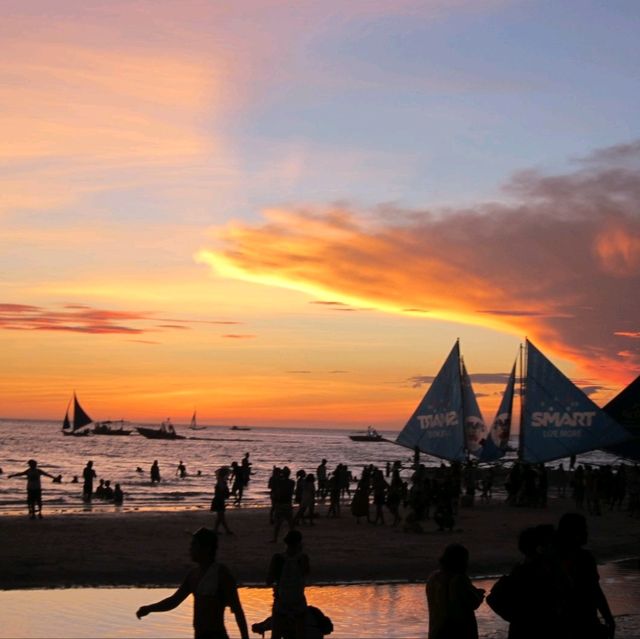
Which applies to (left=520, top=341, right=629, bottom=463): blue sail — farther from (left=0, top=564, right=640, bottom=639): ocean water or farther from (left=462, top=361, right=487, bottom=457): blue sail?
(left=0, top=564, right=640, bottom=639): ocean water

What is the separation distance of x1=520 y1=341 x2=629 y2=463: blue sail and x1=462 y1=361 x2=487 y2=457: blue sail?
7957 mm

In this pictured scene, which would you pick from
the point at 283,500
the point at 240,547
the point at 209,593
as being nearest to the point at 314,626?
the point at 209,593

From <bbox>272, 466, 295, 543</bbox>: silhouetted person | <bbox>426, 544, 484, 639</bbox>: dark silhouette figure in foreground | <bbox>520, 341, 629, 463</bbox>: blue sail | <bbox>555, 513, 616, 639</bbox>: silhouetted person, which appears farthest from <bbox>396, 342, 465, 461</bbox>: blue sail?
<bbox>555, 513, 616, 639</bbox>: silhouetted person

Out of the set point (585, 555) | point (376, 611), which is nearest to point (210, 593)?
point (585, 555)

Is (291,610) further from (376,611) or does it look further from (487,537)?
(487,537)

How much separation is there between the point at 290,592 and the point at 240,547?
1346 cm

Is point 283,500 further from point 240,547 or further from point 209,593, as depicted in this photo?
point 209,593

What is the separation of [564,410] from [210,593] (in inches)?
1388

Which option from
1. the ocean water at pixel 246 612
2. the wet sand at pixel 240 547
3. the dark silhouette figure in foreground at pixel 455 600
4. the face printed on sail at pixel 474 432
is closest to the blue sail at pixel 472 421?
the face printed on sail at pixel 474 432

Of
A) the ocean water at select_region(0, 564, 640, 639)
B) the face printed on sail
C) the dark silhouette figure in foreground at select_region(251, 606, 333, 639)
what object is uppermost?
the face printed on sail

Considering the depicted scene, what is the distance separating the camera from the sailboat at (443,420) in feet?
145

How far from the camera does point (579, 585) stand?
7.78 metres

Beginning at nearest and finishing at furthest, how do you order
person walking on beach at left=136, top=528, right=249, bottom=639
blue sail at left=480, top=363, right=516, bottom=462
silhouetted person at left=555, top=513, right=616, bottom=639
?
silhouetted person at left=555, top=513, right=616, bottom=639 → person walking on beach at left=136, top=528, right=249, bottom=639 → blue sail at left=480, top=363, right=516, bottom=462

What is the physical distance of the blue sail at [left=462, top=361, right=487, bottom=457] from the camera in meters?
51.4
